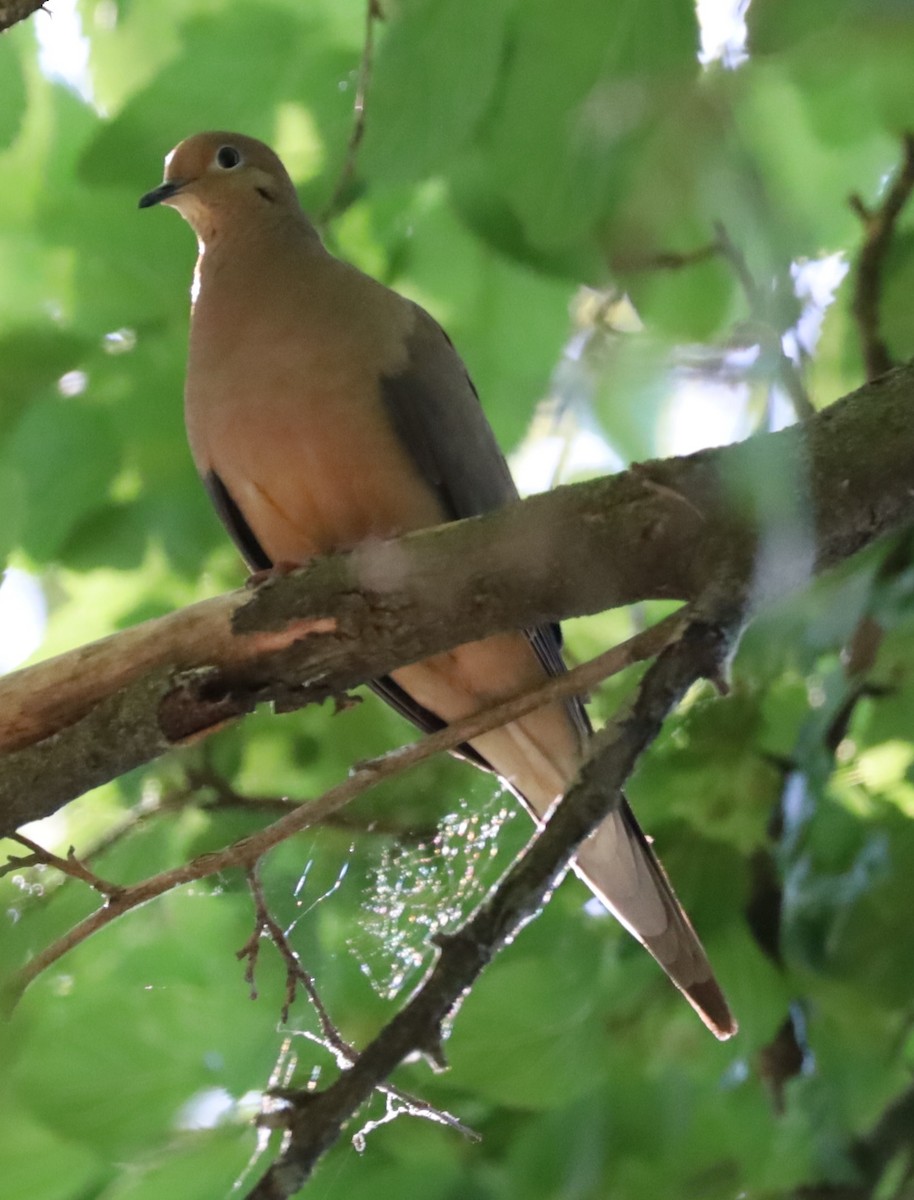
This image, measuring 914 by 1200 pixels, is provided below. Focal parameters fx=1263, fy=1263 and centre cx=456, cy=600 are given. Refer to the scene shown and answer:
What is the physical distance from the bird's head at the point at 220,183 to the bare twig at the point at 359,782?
0.99 m

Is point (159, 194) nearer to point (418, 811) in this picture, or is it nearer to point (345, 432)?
point (345, 432)

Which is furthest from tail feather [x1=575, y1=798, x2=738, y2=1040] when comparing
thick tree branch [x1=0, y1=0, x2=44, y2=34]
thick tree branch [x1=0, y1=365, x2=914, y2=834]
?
thick tree branch [x1=0, y1=0, x2=44, y2=34]

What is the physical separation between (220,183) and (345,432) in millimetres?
632

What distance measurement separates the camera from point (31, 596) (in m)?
2.26

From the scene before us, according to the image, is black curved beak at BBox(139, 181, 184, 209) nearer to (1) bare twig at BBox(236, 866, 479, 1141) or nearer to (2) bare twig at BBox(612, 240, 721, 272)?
(2) bare twig at BBox(612, 240, 721, 272)

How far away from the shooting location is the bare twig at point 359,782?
129 cm

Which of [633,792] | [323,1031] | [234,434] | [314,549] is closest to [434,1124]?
[323,1031]

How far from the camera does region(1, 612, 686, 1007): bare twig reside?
4.23ft

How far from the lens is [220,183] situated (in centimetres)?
227

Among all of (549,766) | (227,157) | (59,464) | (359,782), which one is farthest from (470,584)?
(227,157)

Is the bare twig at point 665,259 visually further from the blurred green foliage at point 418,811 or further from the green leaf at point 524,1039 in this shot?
the green leaf at point 524,1039

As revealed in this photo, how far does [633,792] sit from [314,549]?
0.65m

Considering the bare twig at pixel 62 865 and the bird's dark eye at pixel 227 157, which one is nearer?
the bare twig at pixel 62 865

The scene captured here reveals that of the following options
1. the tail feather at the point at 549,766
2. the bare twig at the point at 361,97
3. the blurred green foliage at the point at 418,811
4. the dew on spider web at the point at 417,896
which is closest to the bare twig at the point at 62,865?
the blurred green foliage at the point at 418,811
